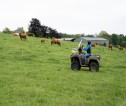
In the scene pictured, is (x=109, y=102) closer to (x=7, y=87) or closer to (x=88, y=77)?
(x=7, y=87)

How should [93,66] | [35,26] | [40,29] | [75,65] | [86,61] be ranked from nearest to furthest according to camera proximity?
1. [93,66]
2. [86,61]
3. [75,65]
4. [35,26]
5. [40,29]

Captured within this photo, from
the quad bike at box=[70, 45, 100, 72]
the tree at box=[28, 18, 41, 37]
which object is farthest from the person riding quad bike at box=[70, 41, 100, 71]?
the tree at box=[28, 18, 41, 37]

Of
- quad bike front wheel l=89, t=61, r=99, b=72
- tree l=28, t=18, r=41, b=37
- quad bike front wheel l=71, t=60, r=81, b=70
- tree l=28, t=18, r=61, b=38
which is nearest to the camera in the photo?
quad bike front wheel l=89, t=61, r=99, b=72

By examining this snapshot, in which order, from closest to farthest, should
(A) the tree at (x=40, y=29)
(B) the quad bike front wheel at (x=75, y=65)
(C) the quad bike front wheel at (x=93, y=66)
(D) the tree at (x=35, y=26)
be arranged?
(C) the quad bike front wheel at (x=93, y=66) < (B) the quad bike front wheel at (x=75, y=65) < (D) the tree at (x=35, y=26) < (A) the tree at (x=40, y=29)

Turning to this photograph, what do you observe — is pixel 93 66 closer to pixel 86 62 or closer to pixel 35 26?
pixel 86 62

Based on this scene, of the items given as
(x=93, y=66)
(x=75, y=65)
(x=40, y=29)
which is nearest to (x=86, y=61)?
(x=93, y=66)

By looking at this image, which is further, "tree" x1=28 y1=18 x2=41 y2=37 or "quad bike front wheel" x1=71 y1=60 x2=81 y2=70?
"tree" x1=28 y1=18 x2=41 y2=37

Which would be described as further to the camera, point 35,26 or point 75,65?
point 35,26

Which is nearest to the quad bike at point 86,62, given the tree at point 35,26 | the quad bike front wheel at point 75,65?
the quad bike front wheel at point 75,65

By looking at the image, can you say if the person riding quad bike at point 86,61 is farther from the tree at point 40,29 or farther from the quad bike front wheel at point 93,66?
the tree at point 40,29

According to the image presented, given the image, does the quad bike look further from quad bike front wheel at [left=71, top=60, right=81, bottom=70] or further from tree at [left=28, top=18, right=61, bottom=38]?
tree at [left=28, top=18, right=61, bottom=38]

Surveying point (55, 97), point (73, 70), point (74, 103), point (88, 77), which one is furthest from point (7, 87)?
point (73, 70)

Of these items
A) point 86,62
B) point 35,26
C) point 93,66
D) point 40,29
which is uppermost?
point 35,26

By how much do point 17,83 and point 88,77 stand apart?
5.06 metres
